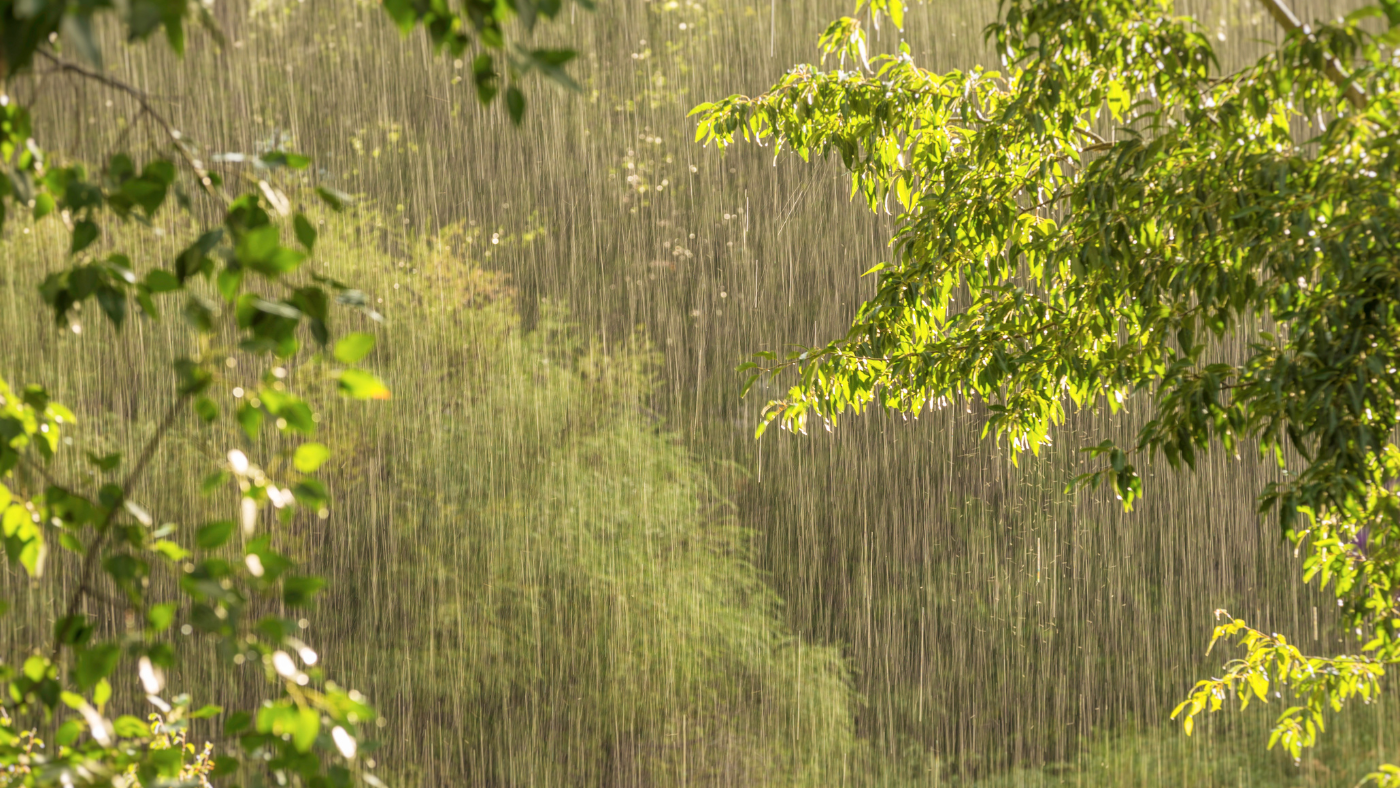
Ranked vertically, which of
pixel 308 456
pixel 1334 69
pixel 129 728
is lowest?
pixel 129 728

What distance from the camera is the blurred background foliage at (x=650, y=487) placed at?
7.19 m

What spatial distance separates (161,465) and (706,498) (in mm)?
3603

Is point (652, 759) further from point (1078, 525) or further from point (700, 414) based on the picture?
point (1078, 525)

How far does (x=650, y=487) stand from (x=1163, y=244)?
19.1 ft

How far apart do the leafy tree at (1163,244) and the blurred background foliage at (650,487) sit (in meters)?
4.88

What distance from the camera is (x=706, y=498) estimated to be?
788 cm

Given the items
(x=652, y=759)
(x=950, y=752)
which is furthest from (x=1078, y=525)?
(x=652, y=759)

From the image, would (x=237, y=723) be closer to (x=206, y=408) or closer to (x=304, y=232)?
(x=206, y=408)

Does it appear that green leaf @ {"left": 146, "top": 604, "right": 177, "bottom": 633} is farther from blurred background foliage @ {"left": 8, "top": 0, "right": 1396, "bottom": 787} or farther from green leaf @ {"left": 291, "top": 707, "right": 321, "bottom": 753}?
blurred background foliage @ {"left": 8, "top": 0, "right": 1396, "bottom": 787}

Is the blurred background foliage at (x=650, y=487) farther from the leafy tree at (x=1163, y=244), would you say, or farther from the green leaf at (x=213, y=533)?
the green leaf at (x=213, y=533)

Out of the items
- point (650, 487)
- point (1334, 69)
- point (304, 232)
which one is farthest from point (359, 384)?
point (650, 487)

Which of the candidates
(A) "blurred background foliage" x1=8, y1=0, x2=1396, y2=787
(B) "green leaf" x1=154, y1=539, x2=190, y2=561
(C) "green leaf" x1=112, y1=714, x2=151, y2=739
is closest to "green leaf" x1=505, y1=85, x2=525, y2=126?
(B) "green leaf" x1=154, y1=539, x2=190, y2=561

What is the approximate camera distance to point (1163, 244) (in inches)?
78.8

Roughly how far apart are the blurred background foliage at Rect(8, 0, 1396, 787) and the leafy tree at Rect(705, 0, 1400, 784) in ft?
16.0
